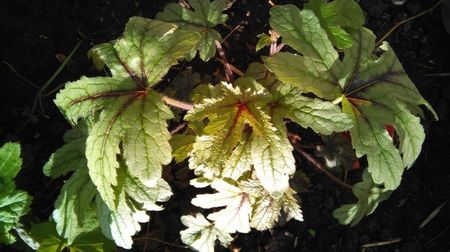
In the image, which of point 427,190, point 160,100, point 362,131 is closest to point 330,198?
point 427,190

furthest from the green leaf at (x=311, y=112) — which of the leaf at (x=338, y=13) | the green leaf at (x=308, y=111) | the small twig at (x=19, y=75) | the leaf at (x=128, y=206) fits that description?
the small twig at (x=19, y=75)

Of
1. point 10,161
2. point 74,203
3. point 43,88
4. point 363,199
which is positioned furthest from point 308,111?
point 43,88

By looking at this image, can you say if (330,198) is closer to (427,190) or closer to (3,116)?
(427,190)

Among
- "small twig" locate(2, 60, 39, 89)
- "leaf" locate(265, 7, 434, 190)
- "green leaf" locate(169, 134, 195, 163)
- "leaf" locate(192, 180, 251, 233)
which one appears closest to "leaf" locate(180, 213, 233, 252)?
"leaf" locate(192, 180, 251, 233)

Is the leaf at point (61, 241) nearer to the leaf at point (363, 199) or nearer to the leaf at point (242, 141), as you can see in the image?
the leaf at point (242, 141)

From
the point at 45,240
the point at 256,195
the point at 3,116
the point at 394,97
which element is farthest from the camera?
the point at 3,116

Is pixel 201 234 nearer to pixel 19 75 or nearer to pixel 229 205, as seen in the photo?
pixel 229 205
